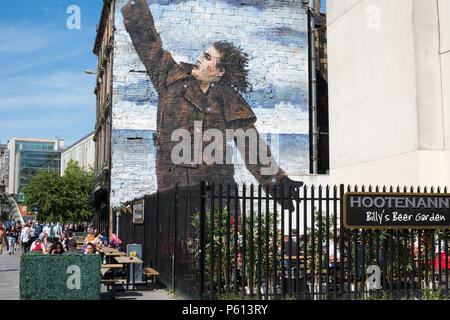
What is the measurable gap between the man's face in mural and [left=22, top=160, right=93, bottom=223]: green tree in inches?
991

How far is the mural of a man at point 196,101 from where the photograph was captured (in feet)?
88.4

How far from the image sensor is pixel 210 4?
28000 mm

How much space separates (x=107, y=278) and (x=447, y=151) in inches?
378

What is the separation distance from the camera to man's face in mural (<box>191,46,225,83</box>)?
90.2 feet

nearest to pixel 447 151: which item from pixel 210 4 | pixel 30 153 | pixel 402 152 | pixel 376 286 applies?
pixel 402 152

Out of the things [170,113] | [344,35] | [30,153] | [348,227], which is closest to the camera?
[348,227]

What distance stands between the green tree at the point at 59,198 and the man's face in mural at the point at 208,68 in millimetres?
25161

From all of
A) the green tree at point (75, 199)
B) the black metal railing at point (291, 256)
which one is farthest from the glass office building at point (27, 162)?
the black metal railing at point (291, 256)

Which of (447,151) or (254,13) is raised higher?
(254,13)

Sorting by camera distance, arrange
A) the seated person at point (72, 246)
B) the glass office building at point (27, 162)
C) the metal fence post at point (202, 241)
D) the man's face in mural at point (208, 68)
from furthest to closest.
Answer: the glass office building at point (27, 162) → the man's face in mural at point (208, 68) → the seated person at point (72, 246) → the metal fence post at point (202, 241)

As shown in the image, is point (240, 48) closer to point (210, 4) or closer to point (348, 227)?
point (210, 4)

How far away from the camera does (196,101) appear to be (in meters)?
27.4

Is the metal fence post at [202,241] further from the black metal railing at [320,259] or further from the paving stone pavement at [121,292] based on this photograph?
the paving stone pavement at [121,292]

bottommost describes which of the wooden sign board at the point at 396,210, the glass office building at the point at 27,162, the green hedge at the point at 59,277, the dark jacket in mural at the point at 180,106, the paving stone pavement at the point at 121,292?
the paving stone pavement at the point at 121,292
